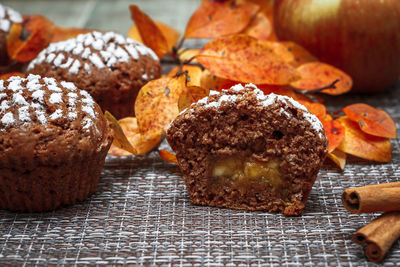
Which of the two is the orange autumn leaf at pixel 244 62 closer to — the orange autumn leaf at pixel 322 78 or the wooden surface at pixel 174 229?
the orange autumn leaf at pixel 322 78

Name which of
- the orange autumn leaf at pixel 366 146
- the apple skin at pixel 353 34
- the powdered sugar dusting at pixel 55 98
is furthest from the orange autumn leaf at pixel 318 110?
the powdered sugar dusting at pixel 55 98

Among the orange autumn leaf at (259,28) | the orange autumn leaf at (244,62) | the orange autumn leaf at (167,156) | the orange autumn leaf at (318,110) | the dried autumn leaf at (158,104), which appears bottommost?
the orange autumn leaf at (259,28)

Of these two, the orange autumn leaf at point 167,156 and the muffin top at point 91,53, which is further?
the muffin top at point 91,53

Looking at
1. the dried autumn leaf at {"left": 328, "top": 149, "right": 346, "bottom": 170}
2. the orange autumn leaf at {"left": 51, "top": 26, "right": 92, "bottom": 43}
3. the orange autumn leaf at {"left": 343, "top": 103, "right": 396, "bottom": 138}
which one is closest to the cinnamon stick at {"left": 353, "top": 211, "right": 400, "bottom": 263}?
the dried autumn leaf at {"left": 328, "top": 149, "right": 346, "bottom": 170}

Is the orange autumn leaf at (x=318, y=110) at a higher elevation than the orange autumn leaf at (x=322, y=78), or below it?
higher

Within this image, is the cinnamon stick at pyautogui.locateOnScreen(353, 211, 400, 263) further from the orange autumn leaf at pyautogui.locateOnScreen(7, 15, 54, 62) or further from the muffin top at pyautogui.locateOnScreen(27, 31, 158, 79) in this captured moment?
the orange autumn leaf at pyautogui.locateOnScreen(7, 15, 54, 62)

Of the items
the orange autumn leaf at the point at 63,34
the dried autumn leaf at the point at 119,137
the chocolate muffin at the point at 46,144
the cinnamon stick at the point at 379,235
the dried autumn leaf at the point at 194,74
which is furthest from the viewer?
the orange autumn leaf at the point at 63,34

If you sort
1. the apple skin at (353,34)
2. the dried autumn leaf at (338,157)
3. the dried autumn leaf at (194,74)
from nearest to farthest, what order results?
the dried autumn leaf at (338,157), the dried autumn leaf at (194,74), the apple skin at (353,34)

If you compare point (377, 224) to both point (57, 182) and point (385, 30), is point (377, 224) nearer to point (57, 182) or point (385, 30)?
point (57, 182)

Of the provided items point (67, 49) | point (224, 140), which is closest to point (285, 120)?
point (224, 140)
